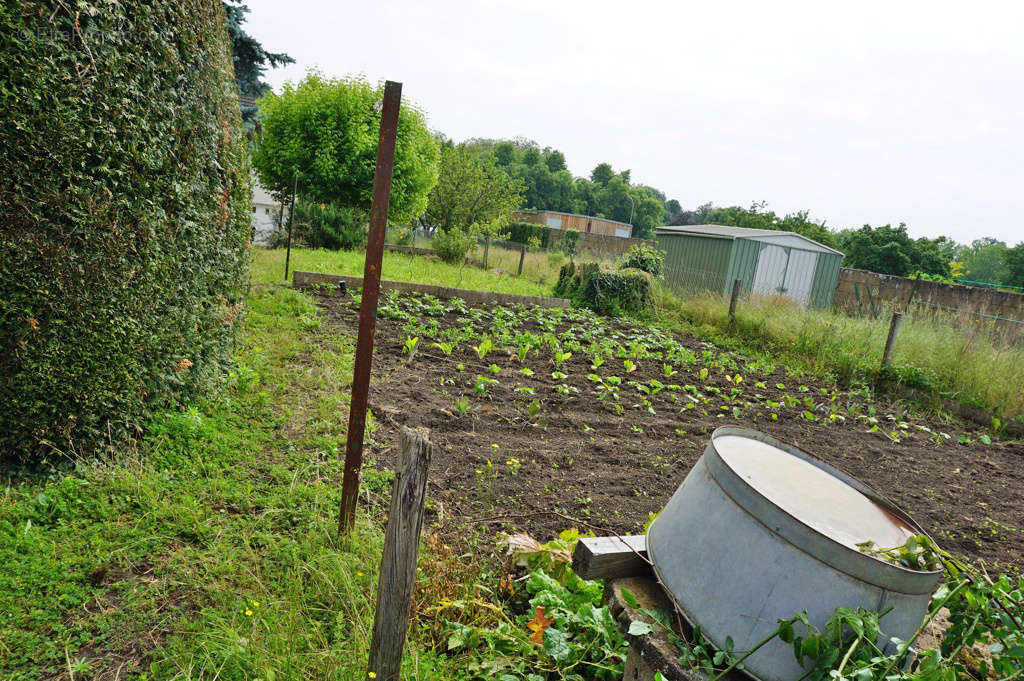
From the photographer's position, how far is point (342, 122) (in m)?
19.5

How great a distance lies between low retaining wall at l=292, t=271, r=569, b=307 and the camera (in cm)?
1073

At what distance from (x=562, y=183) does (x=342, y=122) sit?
69.8 m

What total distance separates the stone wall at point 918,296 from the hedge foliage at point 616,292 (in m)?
5.07

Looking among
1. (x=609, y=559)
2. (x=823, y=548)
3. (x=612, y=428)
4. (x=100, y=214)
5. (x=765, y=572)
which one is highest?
(x=100, y=214)

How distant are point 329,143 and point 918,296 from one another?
1922 cm

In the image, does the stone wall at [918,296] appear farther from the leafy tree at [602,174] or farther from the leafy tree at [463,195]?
the leafy tree at [602,174]

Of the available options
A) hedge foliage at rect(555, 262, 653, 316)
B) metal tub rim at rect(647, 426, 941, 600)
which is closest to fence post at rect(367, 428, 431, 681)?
metal tub rim at rect(647, 426, 941, 600)

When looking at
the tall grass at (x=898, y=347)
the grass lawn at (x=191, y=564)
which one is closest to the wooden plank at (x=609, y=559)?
the grass lawn at (x=191, y=564)

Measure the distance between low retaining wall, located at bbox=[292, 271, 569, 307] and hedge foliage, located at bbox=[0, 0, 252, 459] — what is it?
22.1 feet

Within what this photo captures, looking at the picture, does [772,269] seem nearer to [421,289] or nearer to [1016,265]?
[421,289]

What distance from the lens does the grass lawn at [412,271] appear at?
1265 cm

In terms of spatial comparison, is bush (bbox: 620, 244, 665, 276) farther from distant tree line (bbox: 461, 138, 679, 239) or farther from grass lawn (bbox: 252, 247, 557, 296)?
distant tree line (bbox: 461, 138, 679, 239)

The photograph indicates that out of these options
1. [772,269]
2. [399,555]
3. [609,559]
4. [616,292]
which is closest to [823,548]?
[609,559]

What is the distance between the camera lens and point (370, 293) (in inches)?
105
